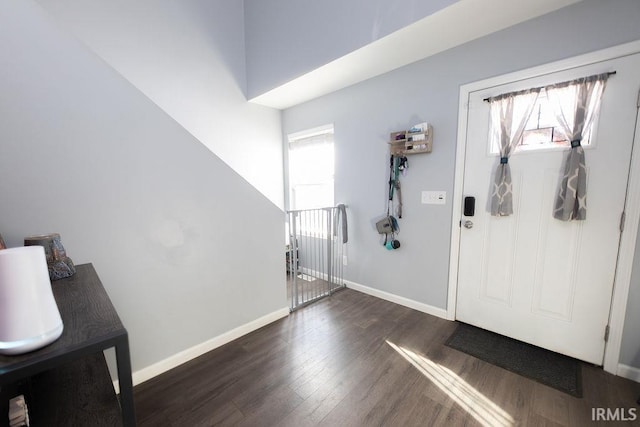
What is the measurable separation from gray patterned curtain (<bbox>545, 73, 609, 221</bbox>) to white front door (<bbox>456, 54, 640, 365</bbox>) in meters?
Answer: 0.05

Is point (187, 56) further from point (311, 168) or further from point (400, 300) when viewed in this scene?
point (400, 300)

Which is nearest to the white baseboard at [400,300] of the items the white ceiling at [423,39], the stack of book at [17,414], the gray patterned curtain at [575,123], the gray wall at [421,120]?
the gray wall at [421,120]

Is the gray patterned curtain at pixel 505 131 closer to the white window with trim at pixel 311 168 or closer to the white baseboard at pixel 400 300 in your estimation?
the white baseboard at pixel 400 300

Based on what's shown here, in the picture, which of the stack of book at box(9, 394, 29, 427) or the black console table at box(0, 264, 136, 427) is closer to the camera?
the black console table at box(0, 264, 136, 427)

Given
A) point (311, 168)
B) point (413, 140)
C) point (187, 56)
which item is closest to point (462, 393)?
point (413, 140)

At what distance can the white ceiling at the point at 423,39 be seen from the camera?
1.73 m

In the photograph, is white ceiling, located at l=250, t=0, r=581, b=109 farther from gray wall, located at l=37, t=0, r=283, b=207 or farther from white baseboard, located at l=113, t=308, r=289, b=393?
white baseboard, located at l=113, t=308, r=289, b=393

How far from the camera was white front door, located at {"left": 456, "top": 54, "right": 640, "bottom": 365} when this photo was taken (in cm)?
171

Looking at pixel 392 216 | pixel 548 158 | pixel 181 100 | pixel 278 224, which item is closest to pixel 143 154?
pixel 181 100

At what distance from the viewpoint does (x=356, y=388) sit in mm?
1737

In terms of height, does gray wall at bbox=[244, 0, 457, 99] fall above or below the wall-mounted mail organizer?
above

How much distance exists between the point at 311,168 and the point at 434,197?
178 cm

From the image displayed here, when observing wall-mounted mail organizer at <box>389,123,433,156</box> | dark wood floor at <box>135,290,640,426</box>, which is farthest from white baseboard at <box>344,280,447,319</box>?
wall-mounted mail organizer at <box>389,123,433,156</box>

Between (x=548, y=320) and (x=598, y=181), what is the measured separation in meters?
1.09
